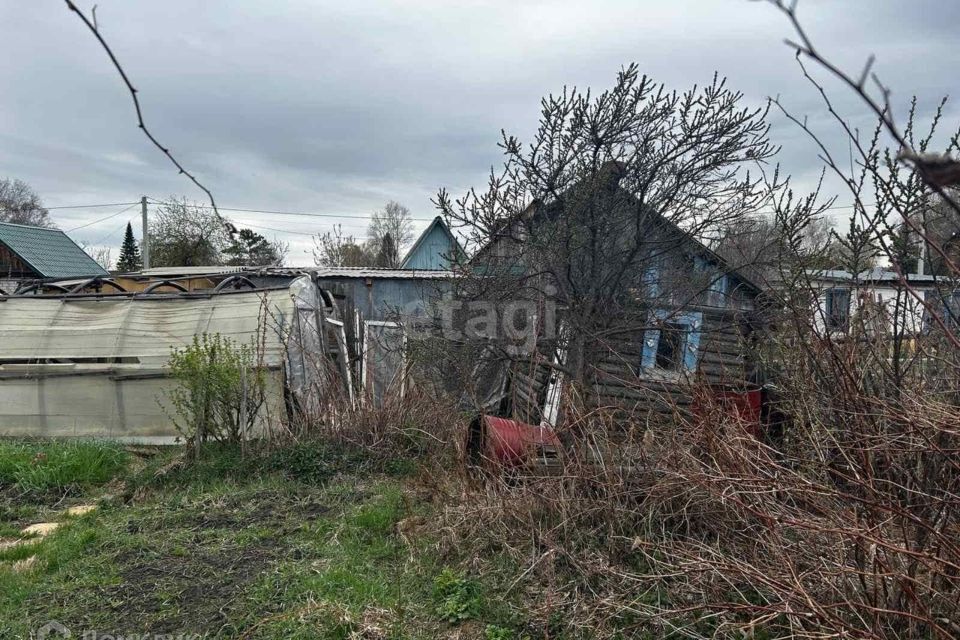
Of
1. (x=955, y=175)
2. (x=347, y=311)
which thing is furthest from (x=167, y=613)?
(x=347, y=311)

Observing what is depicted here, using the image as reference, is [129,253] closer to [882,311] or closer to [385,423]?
[385,423]

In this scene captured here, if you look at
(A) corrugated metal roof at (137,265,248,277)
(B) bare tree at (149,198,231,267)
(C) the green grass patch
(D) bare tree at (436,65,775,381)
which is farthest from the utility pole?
(D) bare tree at (436,65,775,381)

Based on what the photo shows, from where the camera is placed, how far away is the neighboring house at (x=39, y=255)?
60.6ft

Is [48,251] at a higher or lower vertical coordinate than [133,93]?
higher

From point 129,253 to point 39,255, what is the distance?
730 inches

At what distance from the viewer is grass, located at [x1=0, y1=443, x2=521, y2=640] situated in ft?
11.2

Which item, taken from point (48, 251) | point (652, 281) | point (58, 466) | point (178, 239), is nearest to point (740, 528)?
point (652, 281)

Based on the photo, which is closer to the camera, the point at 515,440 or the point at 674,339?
the point at 515,440

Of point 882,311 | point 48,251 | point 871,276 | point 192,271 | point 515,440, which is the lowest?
point 515,440

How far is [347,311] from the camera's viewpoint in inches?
427

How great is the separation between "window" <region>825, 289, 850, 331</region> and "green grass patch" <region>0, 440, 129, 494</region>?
6616mm

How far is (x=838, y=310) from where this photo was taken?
4.14 metres

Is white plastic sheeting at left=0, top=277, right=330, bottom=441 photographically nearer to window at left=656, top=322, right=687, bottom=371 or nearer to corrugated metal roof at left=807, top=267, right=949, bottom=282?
window at left=656, top=322, right=687, bottom=371

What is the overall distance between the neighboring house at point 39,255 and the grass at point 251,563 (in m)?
15.2
